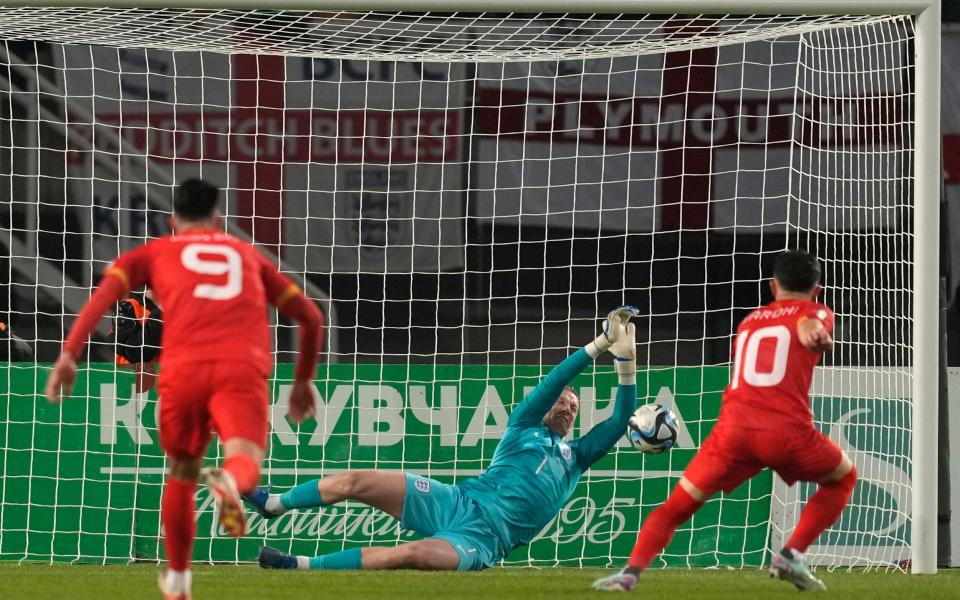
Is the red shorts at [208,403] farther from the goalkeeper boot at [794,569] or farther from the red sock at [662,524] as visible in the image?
the goalkeeper boot at [794,569]

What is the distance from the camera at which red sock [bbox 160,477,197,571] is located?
486cm

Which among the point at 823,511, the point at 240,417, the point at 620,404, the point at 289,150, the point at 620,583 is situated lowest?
the point at 620,583

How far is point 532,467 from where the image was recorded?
7.69 metres

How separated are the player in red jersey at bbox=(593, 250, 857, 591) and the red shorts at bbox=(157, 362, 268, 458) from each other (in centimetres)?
198

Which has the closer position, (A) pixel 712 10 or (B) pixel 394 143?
(A) pixel 712 10

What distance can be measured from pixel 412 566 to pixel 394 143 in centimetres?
427

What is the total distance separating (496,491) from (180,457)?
2988 mm

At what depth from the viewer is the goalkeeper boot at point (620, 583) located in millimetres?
6125

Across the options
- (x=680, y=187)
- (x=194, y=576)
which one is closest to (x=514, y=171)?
(x=680, y=187)

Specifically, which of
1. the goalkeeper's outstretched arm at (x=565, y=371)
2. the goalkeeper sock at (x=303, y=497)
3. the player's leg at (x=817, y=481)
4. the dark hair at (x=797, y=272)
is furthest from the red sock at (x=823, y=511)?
the goalkeeper sock at (x=303, y=497)

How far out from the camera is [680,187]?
34.8 ft

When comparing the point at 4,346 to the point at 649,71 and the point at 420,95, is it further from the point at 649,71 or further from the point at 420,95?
the point at 649,71

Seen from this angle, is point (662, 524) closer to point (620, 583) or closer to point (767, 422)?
point (620, 583)

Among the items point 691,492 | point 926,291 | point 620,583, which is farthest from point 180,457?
point 926,291
